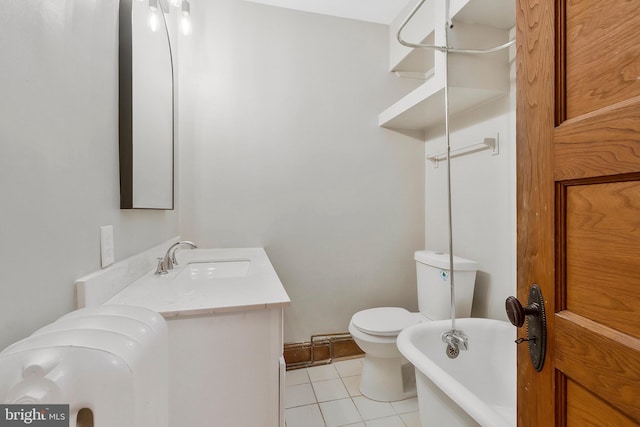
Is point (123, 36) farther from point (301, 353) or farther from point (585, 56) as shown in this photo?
point (301, 353)

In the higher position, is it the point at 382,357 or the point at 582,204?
the point at 582,204

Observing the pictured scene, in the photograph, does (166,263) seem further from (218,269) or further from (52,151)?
(52,151)

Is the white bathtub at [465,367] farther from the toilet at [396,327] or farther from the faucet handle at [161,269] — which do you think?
the faucet handle at [161,269]

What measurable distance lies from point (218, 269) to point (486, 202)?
1.61 meters

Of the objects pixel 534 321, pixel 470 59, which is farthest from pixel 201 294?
pixel 470 59

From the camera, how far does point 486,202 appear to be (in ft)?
5.80

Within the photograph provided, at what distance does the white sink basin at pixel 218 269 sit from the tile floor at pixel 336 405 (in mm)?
830

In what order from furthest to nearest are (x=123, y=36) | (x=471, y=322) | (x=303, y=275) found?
1. (x=303, y=275)
2. (x=471, y=322)
3. (x=123, y=36)

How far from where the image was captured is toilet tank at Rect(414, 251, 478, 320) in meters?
1.72

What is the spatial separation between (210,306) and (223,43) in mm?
1856

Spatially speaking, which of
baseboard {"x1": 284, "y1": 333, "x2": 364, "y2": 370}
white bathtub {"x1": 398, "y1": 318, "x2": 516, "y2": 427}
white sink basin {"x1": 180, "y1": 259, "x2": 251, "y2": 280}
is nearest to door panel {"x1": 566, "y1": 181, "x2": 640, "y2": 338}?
white bathtub {"x1": 398, "y1": 318, "x2": 516, "y2": 427}

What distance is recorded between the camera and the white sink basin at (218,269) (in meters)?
1.54

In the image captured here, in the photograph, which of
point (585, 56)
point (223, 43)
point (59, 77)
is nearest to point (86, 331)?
point (59, 77)

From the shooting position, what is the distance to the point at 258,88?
206 centimetres
